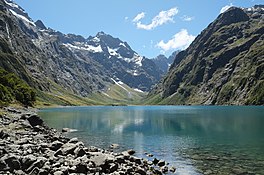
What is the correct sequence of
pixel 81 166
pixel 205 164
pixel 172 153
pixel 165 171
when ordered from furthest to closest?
1. pixel 172 153
2. pixel 205 164
3. pixel 165 171
4. pixel 81 166

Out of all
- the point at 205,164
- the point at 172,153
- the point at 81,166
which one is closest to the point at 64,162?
the point at 81,166

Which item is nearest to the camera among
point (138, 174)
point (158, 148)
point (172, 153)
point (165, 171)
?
point (138, 174)

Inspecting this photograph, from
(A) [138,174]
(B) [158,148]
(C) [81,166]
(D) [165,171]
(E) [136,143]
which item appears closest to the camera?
(C) [81,166]

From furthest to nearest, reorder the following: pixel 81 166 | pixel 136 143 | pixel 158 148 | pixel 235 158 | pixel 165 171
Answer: pixel 136 143 → pixel 158 148 → pixel 235 158 → pixel 165 171 → pixel 81 166

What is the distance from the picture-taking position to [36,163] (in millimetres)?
32312

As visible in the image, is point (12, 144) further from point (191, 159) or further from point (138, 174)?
point (191, 159)

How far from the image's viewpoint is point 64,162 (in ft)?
111

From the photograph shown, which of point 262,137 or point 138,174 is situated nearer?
point 138,174

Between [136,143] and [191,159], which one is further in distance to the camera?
[136,143]

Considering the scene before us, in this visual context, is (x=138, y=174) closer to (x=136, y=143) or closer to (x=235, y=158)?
(x=235, y=158)

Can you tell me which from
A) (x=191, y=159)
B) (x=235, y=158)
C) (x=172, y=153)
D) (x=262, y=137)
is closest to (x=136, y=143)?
(x=172, y=153)

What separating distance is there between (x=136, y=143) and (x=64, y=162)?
3499 cm

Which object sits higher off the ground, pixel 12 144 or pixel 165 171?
pixel 12 144

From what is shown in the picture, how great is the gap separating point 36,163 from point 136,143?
122 feet
